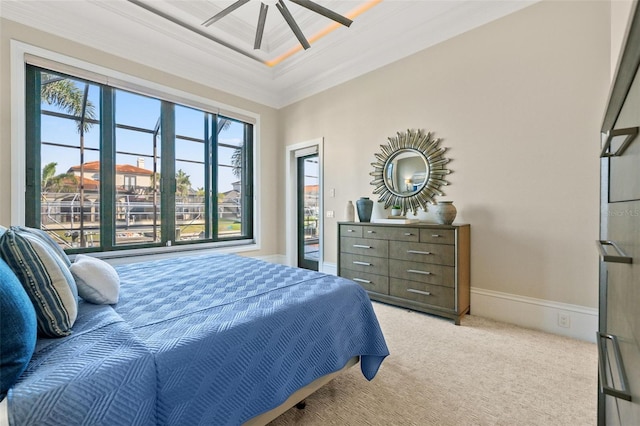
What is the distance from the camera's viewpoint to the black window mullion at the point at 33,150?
274 cm

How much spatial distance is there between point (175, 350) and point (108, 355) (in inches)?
7.5

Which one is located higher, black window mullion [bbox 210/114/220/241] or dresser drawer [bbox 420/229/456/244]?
black window mullion [bbox 210/114/220/241]

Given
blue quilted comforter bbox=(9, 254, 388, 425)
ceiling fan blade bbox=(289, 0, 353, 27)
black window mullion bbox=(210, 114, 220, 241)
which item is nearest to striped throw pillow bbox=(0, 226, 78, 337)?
blue quilted comforter bbox=(9, 254, 388, 425)

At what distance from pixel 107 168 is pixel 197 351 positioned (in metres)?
3.25

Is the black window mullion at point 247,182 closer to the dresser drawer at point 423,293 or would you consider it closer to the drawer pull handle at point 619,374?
the dresser drawer at point 423,293

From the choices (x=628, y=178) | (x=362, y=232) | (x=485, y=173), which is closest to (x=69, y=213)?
(x=362, y=232)

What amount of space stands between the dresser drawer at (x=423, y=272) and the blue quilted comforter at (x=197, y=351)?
51.0 inches

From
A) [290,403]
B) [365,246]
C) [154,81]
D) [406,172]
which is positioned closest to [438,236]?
[365,246]

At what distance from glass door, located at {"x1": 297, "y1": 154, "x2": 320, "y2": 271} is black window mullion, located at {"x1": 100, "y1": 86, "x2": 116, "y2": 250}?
263cm

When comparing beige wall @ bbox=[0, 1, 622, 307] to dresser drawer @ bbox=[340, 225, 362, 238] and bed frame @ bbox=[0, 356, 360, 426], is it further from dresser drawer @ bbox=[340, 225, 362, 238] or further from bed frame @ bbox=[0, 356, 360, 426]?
bed frame @ bbox=[0, 356, 360, 426]

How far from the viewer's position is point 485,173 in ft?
9.08

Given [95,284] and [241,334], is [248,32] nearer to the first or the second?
[95,284]

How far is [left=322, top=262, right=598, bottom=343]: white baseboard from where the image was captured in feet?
7.33

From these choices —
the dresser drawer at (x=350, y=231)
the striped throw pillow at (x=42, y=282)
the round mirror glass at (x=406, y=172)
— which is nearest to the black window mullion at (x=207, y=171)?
the dresser drawer at (x=350, y=231)
